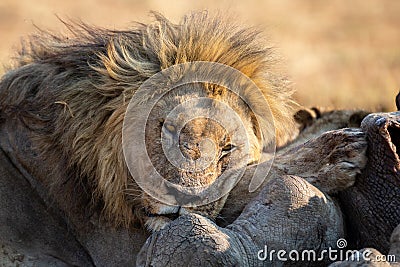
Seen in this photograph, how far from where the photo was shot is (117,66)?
4133 millimetres

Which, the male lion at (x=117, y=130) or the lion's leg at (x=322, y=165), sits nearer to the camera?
the lion's leg at (x=322, y=165)

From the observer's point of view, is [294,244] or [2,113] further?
[2,113]

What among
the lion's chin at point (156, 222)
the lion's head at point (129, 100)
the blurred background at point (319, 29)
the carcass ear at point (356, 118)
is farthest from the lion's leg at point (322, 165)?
the blurred background at point (319, 29)

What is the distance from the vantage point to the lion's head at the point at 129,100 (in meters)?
3.82

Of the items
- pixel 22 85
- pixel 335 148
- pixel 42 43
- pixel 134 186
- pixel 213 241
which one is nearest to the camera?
pixel 213 241

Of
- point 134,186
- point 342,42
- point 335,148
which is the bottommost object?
point 134,186

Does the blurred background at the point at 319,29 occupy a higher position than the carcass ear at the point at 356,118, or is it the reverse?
the blurred background at the point at 319,29

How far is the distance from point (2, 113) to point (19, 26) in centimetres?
1292

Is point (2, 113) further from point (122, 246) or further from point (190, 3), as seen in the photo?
point (190, 3)


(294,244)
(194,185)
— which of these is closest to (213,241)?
(294,244)

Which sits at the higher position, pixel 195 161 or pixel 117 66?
pixel 117 66

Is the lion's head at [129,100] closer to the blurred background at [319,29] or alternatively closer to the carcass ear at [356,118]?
the carcass ear at [356,118]

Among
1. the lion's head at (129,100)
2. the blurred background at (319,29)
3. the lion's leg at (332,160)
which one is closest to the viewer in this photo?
the lion's leg at (332,160)

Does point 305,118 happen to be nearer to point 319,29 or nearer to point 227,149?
point 227,149
